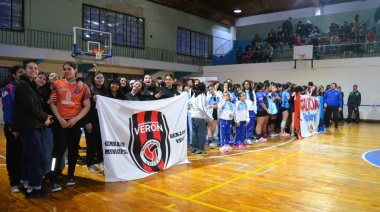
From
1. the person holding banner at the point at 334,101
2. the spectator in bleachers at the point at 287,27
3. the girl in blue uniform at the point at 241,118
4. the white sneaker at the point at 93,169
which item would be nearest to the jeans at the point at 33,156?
the white sneaker at the point at 93,169

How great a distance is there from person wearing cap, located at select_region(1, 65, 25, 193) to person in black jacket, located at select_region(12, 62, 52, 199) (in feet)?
0.93

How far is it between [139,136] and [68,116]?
1.11 meters

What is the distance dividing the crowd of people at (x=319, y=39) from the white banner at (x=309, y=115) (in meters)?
6.91

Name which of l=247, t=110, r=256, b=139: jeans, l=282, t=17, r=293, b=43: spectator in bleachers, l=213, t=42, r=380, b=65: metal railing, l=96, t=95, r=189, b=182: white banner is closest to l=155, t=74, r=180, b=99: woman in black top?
l=96, t=95, r=189, b=182: white banner

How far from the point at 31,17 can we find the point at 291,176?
12.7m

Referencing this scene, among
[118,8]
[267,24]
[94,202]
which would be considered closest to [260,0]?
[267,24]

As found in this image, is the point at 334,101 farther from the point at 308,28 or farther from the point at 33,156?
the point at 33,156

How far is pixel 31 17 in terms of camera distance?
12531mm

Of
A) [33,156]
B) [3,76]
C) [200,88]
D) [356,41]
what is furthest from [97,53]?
[356,41]

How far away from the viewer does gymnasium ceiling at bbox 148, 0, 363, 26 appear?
734 inches

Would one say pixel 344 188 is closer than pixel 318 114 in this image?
Yes

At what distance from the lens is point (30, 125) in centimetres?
336

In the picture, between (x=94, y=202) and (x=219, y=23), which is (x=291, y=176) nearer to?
(x=94, y=202)

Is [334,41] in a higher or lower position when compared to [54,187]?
higher
